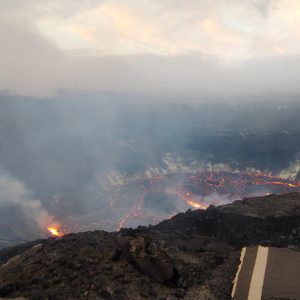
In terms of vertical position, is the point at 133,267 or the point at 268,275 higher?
the point at 268,275

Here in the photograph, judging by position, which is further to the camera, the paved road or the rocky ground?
the rocky ground

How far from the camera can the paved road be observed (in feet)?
83.7

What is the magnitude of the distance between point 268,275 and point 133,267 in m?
9.14

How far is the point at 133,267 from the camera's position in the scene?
2912 centimetres

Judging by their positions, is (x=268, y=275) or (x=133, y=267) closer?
(x=268, y=275)

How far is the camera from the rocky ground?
26.8 meters

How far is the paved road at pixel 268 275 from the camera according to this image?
25.5 metres

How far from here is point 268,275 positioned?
27312 millimetres

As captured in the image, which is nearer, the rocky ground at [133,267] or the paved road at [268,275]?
the paved road at [268,275]

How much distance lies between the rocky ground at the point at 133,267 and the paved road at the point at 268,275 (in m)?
Answer: 0.89

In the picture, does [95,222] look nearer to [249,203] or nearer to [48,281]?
[249,203]

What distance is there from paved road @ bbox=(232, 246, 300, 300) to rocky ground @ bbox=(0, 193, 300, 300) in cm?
89

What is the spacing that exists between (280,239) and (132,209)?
15845 centimetres

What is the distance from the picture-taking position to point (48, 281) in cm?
2772
